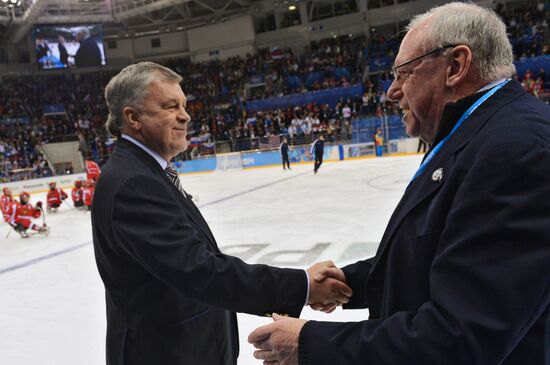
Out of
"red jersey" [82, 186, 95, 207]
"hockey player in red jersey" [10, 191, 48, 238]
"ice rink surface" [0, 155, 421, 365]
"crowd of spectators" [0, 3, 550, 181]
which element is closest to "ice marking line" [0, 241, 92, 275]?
"ice rink surface" [0, 155, 421, 365]

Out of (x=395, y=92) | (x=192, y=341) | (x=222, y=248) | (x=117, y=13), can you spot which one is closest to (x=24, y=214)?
(x=222, y=248)

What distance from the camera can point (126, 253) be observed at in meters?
1.62

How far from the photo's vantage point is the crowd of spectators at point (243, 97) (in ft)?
72.4

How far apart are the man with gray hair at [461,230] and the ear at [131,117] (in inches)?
37.6

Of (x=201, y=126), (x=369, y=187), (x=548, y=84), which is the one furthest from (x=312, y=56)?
(x=369, y=187)

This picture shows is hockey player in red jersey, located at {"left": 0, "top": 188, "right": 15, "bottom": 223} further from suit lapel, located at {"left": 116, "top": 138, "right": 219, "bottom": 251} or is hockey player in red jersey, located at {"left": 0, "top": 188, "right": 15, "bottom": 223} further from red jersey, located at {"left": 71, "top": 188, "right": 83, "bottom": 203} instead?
suit lapel, located at {"left": 116, "top": 138, "right": 219, "bottom": 251}

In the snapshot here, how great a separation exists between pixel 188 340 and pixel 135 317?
22cm

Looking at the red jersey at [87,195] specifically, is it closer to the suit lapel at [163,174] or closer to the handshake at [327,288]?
the suit lapel at [163,174]

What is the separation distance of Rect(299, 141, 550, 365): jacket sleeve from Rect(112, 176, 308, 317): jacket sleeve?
0.63m

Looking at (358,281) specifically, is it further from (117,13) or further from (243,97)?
(117,13)

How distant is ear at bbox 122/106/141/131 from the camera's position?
1.75 m

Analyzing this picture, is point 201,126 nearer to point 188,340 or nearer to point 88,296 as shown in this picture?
point 88,296

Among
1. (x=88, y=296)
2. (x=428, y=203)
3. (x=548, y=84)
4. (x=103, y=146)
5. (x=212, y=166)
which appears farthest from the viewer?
(x=103, y=146)

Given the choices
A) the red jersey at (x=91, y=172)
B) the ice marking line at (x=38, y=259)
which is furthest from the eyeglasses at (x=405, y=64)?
the red jersey at (x=91, y=172)
